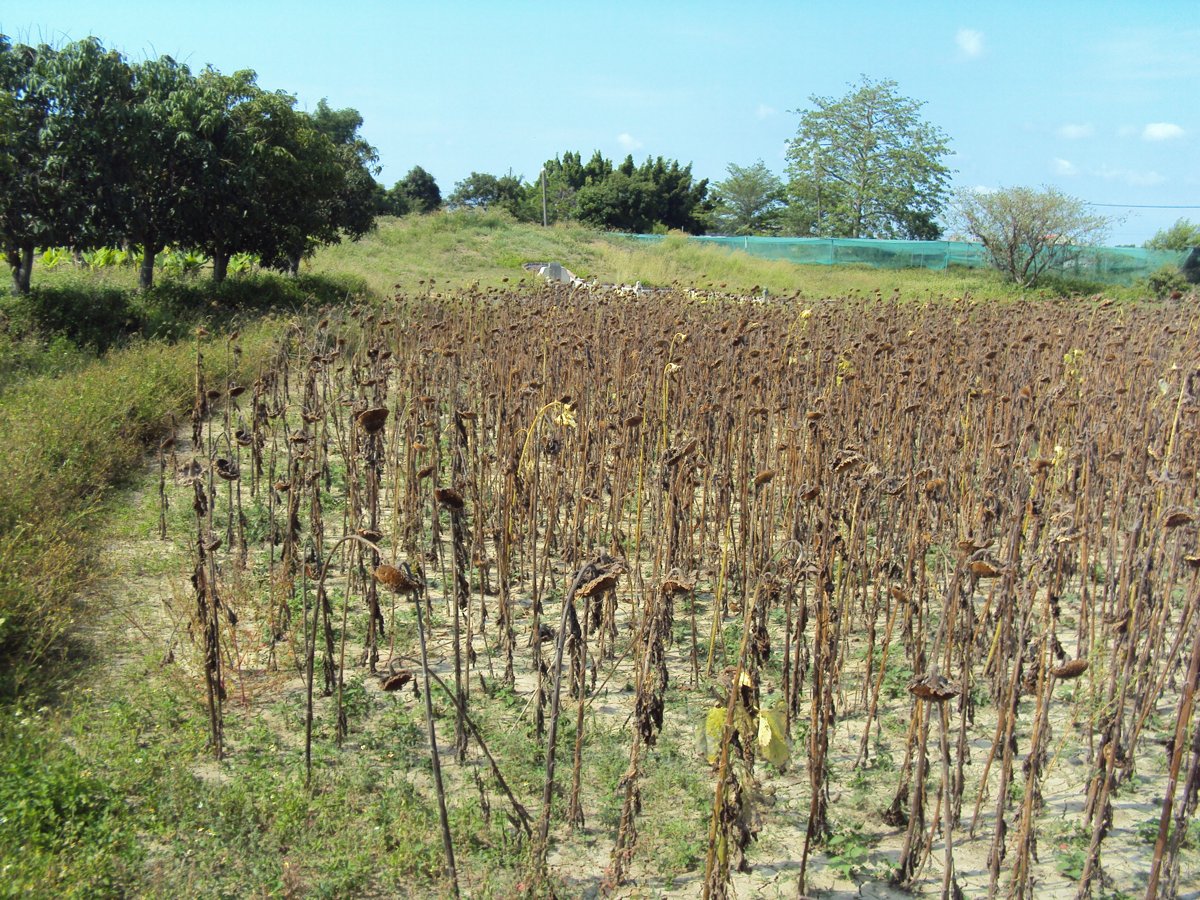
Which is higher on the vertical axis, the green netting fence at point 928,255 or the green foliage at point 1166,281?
the green netting fence at point 928,255

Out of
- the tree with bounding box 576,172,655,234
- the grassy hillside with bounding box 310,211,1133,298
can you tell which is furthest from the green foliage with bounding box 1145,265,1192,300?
the tree with bounding box 576,172,655,234

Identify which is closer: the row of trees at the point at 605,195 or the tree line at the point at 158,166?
the tree line at the point at 158,166

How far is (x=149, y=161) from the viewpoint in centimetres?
1393

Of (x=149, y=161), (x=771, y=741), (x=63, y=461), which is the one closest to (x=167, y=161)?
(x=149, y=161)

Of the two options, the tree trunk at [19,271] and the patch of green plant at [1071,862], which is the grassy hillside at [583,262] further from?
the patch of green plant at [1071,862]

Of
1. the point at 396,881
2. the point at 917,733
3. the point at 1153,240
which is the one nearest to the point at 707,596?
the point at 917,733

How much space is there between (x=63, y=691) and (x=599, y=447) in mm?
2617

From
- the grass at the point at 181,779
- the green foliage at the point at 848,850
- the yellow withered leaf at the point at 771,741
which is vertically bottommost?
the grass at the point at 181,779

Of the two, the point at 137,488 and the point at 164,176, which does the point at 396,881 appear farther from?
the point at 164,176

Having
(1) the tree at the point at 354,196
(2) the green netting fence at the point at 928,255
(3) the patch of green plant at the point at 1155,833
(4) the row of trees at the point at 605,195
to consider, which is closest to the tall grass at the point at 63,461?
(3) the patch of green plant at the point at 1155,833

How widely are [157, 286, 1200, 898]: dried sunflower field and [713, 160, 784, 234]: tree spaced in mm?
54584

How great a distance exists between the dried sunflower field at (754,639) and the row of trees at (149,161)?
8696mm

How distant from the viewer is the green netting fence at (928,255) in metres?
28.3

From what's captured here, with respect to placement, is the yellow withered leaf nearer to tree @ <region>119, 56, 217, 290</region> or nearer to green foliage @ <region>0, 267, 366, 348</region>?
green foliage @ <region>0, 267, 366, 348</region>
